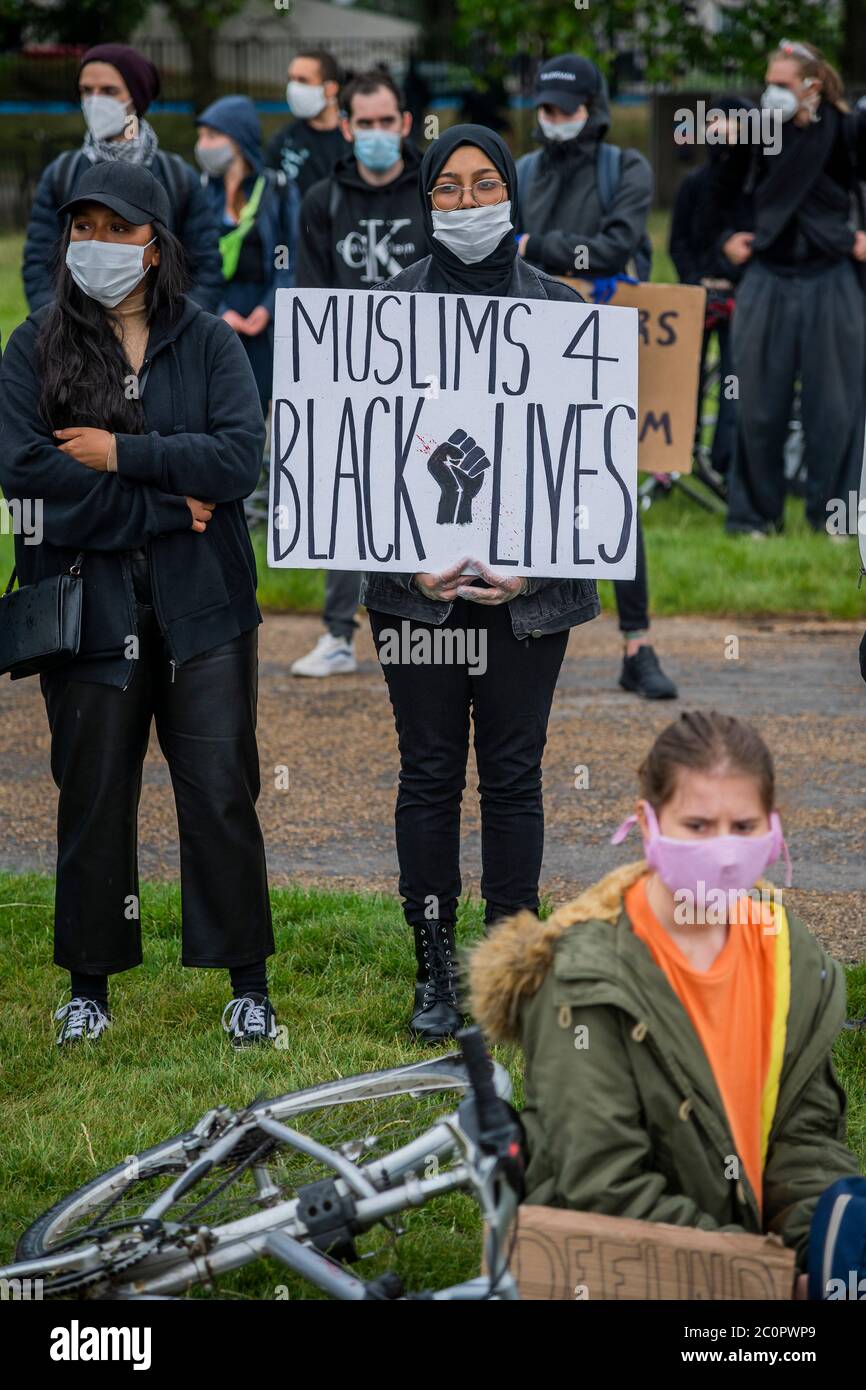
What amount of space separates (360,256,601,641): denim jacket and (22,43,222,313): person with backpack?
210cm

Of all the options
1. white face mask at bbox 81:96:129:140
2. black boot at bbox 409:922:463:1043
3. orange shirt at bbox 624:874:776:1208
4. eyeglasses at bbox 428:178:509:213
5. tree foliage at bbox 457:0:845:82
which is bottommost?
black boot at bbox 409:922:463:1043

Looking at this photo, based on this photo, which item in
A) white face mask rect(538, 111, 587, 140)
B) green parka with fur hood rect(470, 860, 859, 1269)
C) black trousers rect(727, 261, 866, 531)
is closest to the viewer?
green parka with fur hood rect(470, 860, 859, 1269)

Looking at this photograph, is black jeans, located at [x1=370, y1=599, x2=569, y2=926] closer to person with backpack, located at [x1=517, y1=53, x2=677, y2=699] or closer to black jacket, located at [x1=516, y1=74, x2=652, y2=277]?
person with backpack, located at [x1=517, y1=53, x2=677, y2=699]

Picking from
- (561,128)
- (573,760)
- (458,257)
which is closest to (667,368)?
(561,128)

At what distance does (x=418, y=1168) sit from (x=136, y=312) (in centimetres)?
233

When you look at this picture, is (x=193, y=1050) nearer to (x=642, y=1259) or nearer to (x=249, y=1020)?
(x=249, y=1020)

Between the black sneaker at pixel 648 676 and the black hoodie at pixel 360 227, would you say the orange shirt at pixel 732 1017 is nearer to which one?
the black hoodie at pixel 360 227

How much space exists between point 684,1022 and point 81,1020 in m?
2.12

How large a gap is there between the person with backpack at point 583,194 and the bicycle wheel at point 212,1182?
419cm

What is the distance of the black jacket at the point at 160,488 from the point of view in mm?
4453

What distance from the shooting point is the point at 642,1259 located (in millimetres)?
2977

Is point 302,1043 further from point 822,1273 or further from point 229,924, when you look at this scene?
point 822,1273

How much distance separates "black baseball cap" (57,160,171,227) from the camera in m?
4.41

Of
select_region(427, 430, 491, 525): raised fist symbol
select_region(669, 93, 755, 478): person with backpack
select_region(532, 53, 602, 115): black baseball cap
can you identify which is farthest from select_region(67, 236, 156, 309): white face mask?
select_region(669, 93, 755, 478): person with backpack
